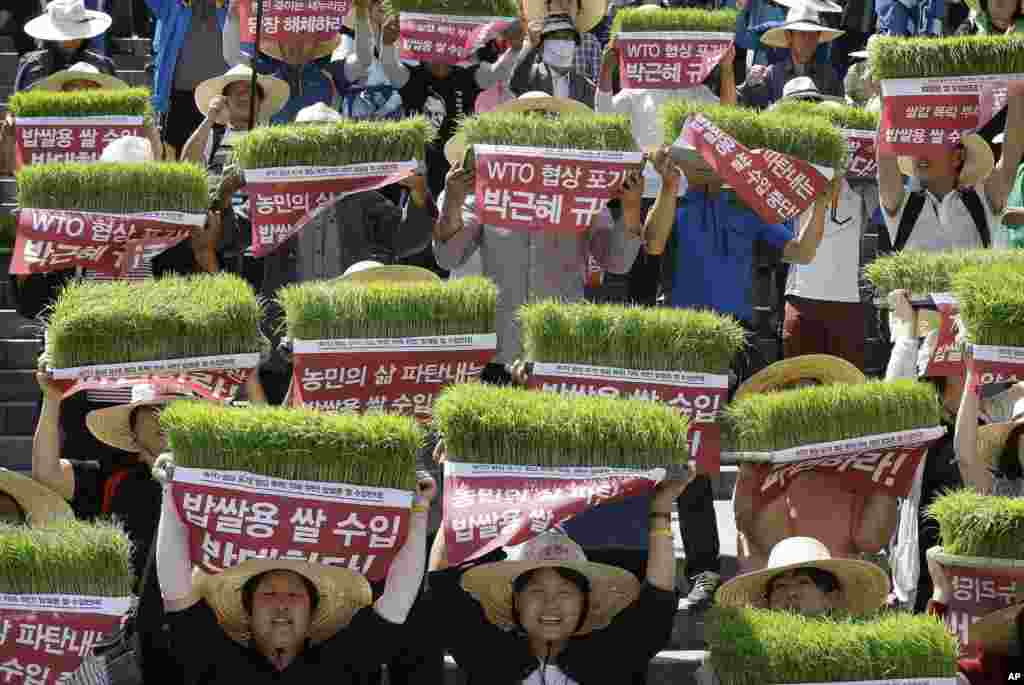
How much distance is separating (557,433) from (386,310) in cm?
128

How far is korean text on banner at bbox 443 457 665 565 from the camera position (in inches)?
313

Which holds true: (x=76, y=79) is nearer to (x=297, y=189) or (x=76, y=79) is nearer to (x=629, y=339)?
(x=297, y=189)

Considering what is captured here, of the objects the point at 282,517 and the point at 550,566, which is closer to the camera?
the point at 282,517

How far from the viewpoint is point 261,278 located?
11328 mm

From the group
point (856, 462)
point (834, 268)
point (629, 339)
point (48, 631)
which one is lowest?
point (48, 631)

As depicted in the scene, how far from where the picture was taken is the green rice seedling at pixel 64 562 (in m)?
7.62

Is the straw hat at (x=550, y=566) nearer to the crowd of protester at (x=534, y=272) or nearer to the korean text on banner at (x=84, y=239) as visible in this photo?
the crowd of protester at (x=534, y=272)

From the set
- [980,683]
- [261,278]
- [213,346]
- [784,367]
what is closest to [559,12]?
[261,278]

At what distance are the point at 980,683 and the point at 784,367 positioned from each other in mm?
2023

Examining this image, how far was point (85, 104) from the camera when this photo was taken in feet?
40.8

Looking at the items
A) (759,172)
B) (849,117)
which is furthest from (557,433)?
(849,117)

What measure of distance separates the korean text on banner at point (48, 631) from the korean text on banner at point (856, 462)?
104 inches

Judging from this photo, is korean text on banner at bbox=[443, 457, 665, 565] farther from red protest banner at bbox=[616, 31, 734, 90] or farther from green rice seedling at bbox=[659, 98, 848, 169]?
red protest banner at bbox=[616, 31, 734, 90]

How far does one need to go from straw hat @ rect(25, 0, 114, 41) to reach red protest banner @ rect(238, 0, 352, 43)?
52.5 inches
